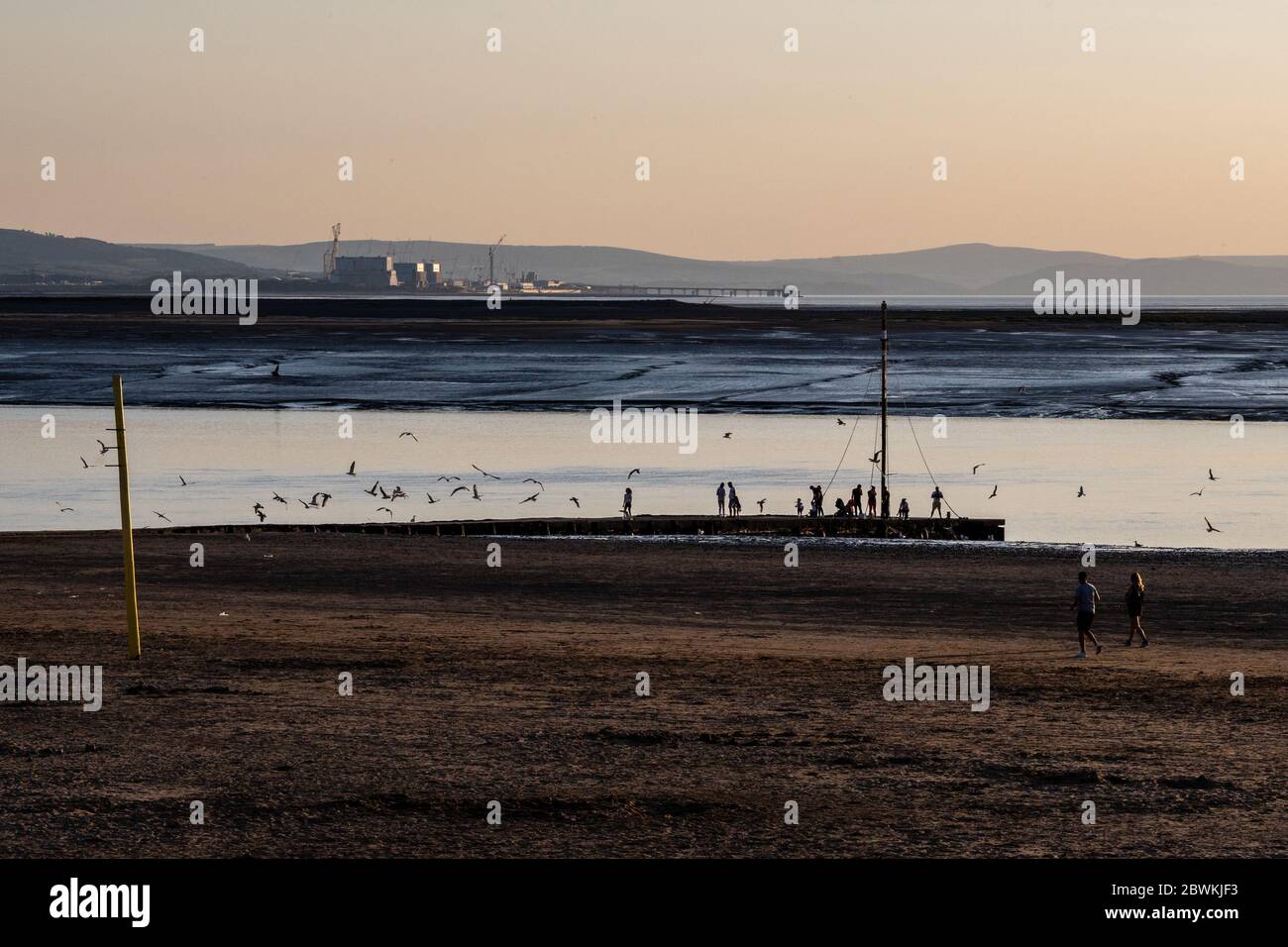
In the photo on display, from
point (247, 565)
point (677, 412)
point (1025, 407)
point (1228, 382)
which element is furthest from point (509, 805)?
point (1228, 382)

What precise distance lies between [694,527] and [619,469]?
17.7 m

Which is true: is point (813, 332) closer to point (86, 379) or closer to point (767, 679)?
point (86, 379)

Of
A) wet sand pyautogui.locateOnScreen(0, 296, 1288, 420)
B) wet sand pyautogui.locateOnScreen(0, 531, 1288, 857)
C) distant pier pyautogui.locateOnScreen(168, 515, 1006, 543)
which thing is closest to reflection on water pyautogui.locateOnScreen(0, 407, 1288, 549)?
distant pier pyautogui.locateOnScreen(168, 515, 1006, 543)

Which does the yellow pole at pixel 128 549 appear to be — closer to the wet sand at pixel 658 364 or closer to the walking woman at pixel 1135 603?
the walking woman at pixel 1135 603

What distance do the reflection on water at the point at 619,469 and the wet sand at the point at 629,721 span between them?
13.2 m

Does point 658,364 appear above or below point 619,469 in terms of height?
above

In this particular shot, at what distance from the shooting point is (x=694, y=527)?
41.2 meters

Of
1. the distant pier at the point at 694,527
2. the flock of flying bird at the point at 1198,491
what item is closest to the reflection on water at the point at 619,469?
the flock of flying bird at the point at 1198,491

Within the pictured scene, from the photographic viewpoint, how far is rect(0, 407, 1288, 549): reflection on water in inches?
1780

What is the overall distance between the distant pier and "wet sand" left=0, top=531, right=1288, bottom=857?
837 cm

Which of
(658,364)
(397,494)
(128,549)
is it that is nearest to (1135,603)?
(128,549)

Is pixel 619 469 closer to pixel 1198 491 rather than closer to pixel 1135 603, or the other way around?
pixel 1198 491

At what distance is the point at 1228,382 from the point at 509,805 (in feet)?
287

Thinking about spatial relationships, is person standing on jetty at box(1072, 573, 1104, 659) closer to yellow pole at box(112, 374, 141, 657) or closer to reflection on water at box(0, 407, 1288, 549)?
yellow pole at box(112, 374, 141, 657)
